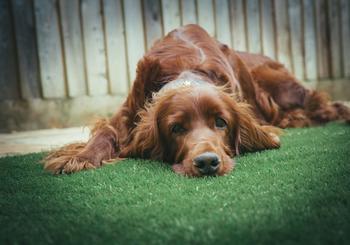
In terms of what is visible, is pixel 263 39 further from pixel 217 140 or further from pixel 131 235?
pixel 131 235

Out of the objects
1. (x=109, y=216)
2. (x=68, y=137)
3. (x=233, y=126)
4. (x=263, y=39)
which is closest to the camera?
(x=109, y=216)

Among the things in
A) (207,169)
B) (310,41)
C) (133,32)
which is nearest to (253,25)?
(310,41)

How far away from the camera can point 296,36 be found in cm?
490

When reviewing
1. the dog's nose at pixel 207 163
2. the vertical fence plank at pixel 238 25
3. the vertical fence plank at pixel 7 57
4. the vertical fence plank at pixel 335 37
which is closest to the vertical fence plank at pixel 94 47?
the vertical fence plank at pixel 7 57

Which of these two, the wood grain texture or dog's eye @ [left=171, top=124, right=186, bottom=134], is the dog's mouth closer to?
dog's eye @ [left=171, top=124, right=186, bottom=134]

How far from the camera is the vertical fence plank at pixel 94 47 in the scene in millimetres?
3996

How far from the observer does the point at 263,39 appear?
15.6 feet

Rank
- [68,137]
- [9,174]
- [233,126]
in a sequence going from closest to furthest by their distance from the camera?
[9,174] < [233,126] < [68,137]

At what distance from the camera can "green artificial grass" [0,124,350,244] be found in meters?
1.17

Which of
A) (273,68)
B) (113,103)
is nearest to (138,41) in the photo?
(113,103)

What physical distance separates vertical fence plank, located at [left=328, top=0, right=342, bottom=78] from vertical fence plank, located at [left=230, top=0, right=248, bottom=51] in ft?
3.55

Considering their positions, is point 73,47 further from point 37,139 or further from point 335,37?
point 335,37

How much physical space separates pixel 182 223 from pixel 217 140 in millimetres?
927

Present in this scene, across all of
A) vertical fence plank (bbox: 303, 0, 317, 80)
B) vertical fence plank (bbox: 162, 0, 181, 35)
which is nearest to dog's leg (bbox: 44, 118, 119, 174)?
vertical fence plank (bbox: 162, 0, 181, 35)
